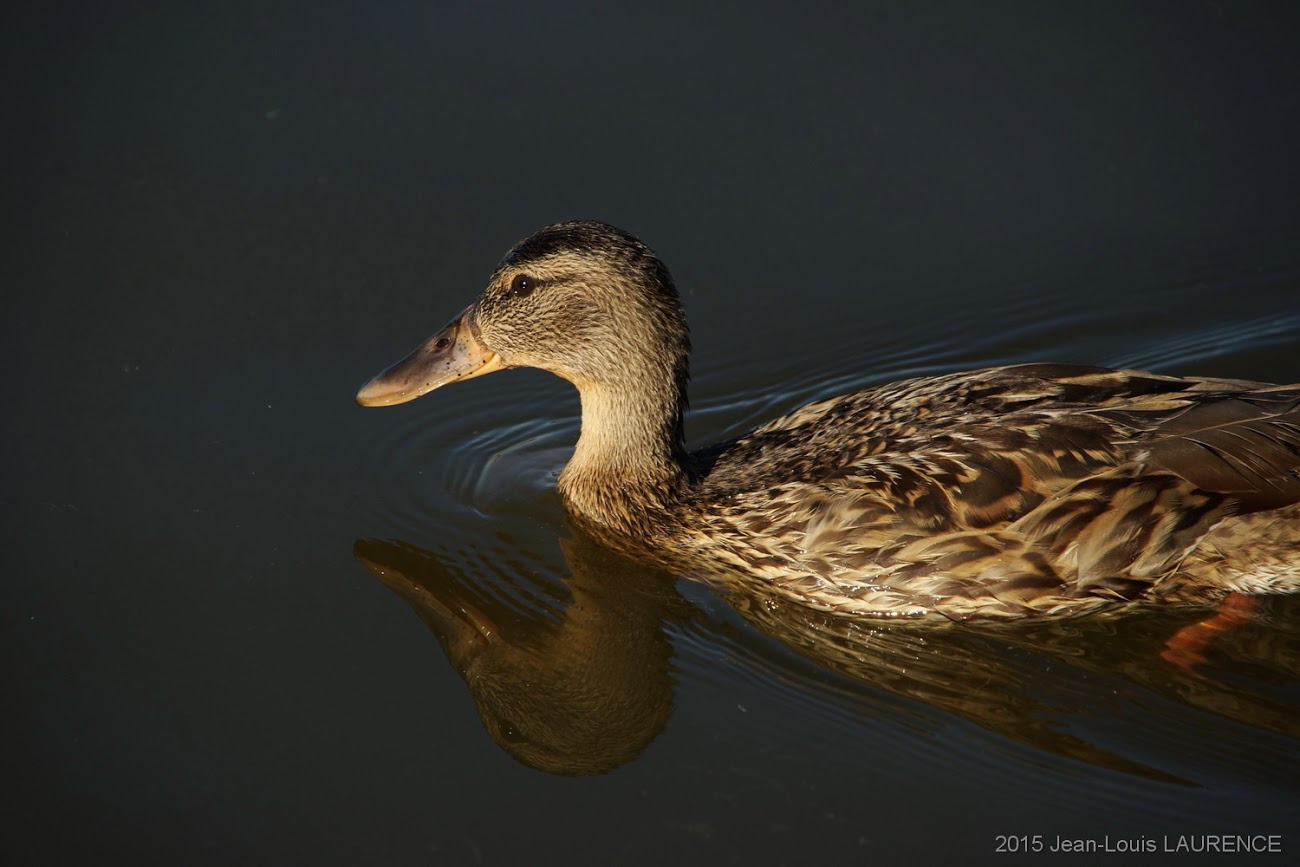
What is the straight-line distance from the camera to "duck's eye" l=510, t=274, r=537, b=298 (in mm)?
7266

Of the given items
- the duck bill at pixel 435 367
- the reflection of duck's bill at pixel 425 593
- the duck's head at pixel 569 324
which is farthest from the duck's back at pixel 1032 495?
the duck bill at pixel 435 367

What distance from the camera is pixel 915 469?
6.57 metres

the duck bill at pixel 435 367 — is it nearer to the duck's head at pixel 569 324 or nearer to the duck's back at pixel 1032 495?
the duck's head at pixel 569 324

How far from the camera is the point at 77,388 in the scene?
316 inches

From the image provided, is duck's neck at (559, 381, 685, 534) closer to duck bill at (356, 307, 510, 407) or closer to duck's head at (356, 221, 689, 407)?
duck's head at (356, 221, 689, 407)

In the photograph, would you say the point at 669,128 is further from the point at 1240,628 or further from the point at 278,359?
the point at 1240,628

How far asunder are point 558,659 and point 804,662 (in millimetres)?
1139

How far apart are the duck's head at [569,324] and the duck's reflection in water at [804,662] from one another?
1.06 metres

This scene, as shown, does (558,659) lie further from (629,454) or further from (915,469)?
(915,469)

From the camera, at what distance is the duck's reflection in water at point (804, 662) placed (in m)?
6.05

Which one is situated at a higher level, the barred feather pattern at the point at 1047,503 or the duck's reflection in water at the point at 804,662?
the barred feather pattern at the point at 1047,503

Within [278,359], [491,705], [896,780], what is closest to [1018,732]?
[896,780]

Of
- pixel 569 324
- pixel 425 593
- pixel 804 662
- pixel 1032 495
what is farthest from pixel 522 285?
pixel 1032 495

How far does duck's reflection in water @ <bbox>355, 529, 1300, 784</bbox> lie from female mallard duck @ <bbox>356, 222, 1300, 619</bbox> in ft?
0.51
